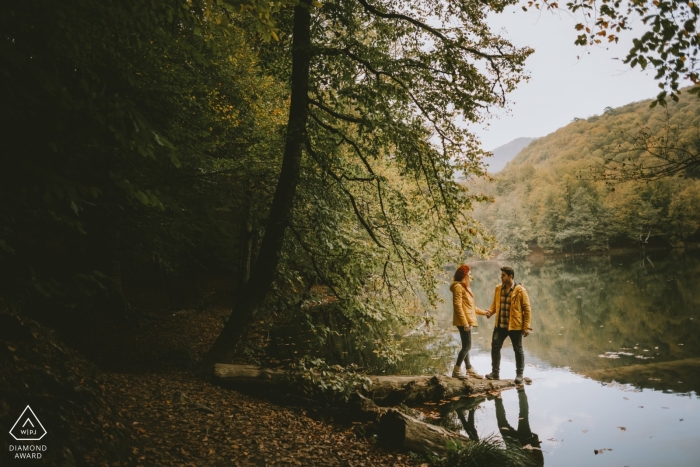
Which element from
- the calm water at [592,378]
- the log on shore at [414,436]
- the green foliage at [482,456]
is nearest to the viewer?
the green foliage at [482,456]

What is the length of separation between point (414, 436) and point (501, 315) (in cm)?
412

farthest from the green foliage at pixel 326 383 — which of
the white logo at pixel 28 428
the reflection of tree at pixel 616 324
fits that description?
the reflection of tree at pixel 616 324

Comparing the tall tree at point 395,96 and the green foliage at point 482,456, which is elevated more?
the tall tree at point 395,96

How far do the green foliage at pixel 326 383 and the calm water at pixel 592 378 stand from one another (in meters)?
1.52

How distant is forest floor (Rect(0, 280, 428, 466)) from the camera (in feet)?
11.5

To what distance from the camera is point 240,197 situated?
980 centimetres

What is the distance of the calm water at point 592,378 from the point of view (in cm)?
543

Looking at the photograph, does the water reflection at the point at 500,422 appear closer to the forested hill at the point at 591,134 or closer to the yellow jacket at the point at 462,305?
the yellow jacket at the point at 462,305

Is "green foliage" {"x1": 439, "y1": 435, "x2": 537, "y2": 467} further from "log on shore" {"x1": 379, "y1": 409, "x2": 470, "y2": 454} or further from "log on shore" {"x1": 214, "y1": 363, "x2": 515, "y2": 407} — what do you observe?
"log on shore" {"x1": 214, "y1": 363, "x2": 515, "y2": 407}

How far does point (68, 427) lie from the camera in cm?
327

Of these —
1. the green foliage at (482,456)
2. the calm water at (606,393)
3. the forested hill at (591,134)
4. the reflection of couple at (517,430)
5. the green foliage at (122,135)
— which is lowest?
the calm water at (606,393)

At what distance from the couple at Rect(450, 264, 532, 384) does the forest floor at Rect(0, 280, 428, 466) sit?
3.76 meters

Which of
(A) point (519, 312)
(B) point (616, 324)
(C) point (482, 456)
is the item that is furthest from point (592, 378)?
(B) point (616, 324)

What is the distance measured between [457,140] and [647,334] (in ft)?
33.4
